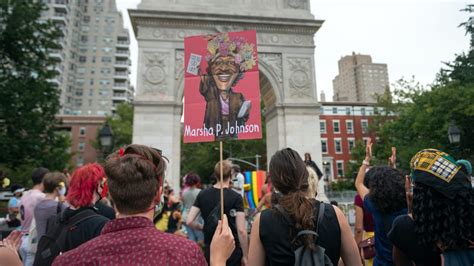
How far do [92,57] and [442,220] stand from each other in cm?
7552

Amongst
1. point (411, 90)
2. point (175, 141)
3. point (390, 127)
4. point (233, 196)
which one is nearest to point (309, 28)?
point (175, 141)

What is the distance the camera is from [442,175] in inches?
85.7

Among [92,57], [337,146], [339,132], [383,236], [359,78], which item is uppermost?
[92,57]

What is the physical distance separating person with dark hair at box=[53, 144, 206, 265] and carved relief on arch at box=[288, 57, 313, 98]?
52.9ft

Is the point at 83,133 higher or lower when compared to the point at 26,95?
higher

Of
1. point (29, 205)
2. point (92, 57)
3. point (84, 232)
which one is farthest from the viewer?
point (92, 57)

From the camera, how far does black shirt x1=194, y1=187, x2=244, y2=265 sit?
4.12m

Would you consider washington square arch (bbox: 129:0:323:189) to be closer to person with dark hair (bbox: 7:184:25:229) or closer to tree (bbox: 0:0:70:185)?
tree (bbox: 0:0:70:185)

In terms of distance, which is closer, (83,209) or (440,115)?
(83,209)

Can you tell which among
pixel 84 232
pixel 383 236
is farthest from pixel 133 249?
pixel 383 236

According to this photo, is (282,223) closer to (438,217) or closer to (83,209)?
(438,217)

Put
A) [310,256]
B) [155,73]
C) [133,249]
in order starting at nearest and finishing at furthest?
[133,249] → [310,256] → [155,73]

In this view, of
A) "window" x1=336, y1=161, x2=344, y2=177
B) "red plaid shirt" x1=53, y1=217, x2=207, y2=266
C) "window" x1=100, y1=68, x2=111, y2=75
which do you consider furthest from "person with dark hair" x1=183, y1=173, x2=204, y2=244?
"window" x1=100, y1=68, x2=111, y2=75

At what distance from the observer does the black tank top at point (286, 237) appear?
2.15 metres
